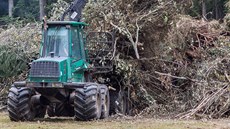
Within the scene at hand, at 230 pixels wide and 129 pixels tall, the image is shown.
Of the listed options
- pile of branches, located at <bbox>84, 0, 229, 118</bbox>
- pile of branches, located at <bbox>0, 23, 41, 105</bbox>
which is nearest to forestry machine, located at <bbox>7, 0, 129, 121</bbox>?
pile of branches, located at <bbox>84, 0, 229, 118</bbox>

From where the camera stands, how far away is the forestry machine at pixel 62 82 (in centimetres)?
1081

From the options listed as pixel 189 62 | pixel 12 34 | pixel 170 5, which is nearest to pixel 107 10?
pixel 170 5

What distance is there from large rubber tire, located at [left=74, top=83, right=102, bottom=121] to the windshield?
1081 mm

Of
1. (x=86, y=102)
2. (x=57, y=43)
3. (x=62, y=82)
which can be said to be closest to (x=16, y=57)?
(x=57, y=43)

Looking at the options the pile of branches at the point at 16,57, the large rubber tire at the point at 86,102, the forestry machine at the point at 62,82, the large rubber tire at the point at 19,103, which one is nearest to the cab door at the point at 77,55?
the forestry machine at the point at 62,82

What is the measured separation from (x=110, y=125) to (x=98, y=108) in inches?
43.1

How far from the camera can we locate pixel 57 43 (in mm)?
11430

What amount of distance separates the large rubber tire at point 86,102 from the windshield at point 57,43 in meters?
1.08

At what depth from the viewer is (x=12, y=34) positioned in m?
16.8

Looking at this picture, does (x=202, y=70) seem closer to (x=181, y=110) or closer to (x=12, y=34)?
(x=181, y=110)

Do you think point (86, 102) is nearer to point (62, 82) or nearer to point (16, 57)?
point (62, 82)

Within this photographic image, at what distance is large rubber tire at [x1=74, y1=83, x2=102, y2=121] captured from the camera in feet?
35.1

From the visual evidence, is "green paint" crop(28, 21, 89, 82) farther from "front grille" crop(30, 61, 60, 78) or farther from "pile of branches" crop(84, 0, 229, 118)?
"pile of branches" crop(84, 0, 229, 118)

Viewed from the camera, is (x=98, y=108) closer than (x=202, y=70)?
Yes
